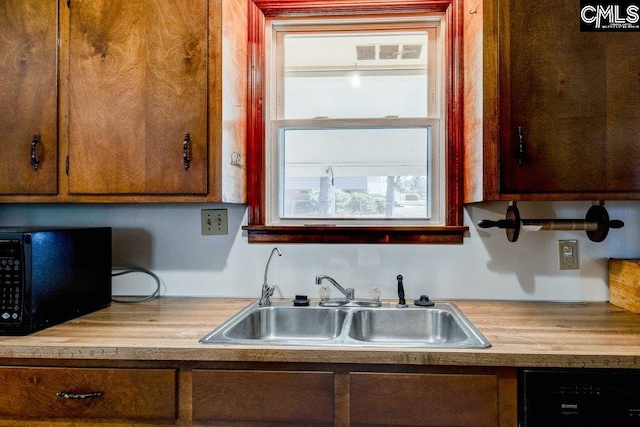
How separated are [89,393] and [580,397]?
4.30 feet

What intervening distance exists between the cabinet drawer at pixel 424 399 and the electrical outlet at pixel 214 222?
36.5 inches

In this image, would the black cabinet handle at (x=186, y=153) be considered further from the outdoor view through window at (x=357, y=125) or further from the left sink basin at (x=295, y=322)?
the left sink basin at (x=295, y=322)

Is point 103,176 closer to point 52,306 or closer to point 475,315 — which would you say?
point 52,306

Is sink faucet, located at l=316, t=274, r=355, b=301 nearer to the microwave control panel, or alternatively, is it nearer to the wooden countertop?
the wooden countertop

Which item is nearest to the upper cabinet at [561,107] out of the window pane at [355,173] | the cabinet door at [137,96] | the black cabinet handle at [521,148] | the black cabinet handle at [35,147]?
the black cabinet handle at [521,148]

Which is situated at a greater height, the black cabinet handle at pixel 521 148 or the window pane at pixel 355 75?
the window pane at pixel 355 75

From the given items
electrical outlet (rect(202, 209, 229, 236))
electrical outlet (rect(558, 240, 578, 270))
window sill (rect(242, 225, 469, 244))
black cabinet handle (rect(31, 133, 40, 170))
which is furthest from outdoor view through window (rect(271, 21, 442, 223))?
black cabinet handle (rect(31, 133, 40, 170))

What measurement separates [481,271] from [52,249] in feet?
5.28

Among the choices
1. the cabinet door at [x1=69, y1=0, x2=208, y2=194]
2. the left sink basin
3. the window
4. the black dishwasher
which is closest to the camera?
the black dishwasher

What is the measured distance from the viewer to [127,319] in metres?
1.37

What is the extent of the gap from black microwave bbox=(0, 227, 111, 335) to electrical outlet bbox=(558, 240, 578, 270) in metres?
1.87

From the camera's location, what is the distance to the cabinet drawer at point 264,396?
1065mm

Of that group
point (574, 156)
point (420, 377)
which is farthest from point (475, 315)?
point (574, 156)

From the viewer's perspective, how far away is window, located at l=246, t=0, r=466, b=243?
1766mm
